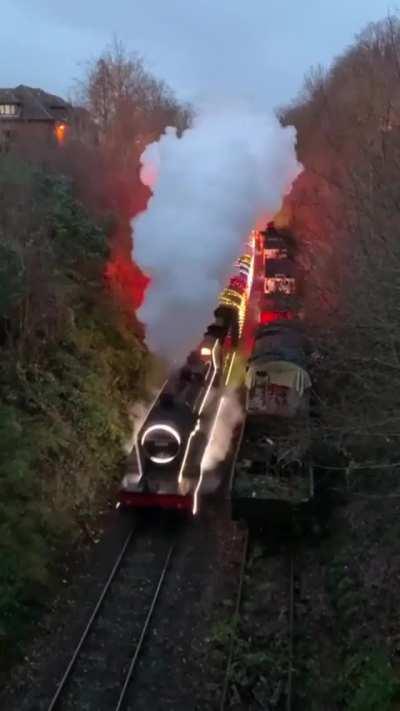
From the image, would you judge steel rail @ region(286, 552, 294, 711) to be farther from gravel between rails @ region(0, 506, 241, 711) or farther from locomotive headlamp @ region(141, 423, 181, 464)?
locomotive headlamp @ region(141, 423, 181, 464)

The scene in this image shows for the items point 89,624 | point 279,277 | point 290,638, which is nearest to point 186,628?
point 89,624

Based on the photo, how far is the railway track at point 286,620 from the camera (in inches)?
373

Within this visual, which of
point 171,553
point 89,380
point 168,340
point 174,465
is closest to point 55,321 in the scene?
point 89,380

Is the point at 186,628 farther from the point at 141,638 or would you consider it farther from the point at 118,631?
the point at 118,631

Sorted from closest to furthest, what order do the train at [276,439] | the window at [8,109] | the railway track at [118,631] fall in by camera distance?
the railway track at [118,631], the train at [276,439], the window at [8,109]

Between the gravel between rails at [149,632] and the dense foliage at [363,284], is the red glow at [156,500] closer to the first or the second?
the gravel between rails at [149,632]

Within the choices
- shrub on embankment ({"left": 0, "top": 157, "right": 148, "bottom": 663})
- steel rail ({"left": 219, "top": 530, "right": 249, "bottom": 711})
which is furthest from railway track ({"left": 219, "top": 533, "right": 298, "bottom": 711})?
shrub on embankment ({"left": 0, "top": 157, "right": 148, "bottom": 663})

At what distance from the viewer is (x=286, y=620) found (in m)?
11.1

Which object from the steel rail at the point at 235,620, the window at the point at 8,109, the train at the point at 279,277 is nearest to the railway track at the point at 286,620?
the steel rail at the point at 235,620

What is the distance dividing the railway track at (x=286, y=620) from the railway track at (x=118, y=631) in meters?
1.21

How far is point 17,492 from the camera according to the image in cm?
1196

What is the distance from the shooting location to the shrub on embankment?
1159 centimetres

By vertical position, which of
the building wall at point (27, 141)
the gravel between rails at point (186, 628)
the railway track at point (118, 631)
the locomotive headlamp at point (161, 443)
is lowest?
the gravel between rails at point (186, 628)

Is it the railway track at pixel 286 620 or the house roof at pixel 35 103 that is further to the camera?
the house roof at pixel 35 103
